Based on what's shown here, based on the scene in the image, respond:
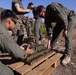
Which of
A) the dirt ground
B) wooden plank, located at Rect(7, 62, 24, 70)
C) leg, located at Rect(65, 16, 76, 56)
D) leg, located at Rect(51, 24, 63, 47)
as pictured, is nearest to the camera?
wooden plank, located at Rect(7, 62, 24, 70)

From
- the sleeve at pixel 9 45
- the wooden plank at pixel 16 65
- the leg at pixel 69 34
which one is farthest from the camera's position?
the leg at pixel 69 34

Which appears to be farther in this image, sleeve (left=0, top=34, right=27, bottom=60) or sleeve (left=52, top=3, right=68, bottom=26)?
sleeve (left=52, top=3, right=68, bottom=26)

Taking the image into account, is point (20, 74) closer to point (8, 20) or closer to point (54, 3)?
point (8, 20)

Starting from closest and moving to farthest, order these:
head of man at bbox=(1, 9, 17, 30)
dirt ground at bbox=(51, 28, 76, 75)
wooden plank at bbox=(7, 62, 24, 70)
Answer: head of man at bbox=(1, 9, 17, 30) → wooden plank at bbox=(7, 62, 24, 70) → dirt ground at bbox=(51, 28, 76, 75)

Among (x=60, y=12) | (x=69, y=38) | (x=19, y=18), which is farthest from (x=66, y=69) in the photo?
(x=19, y=18)

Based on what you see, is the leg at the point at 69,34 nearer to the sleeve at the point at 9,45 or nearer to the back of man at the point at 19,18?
the back of man at the point at 19,18

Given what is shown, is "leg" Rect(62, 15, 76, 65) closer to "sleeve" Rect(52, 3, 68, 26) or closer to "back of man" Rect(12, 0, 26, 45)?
"sleeve" Rect(52, 3, 68, 26)

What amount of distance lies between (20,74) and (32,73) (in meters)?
0.27

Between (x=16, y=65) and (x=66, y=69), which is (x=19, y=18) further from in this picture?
(x=16, y=65)

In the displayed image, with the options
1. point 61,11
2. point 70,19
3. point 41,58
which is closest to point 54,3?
point 61,11

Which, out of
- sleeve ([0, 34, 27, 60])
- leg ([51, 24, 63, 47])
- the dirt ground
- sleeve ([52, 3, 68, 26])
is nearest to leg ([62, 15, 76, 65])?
the dirt ground

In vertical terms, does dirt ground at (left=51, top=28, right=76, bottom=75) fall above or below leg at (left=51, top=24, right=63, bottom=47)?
below

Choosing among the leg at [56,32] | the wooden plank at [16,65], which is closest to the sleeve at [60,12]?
the leg at [56,32]

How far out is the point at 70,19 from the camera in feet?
15.7
